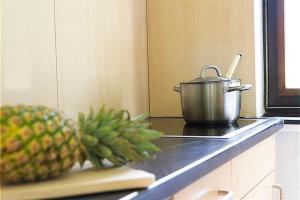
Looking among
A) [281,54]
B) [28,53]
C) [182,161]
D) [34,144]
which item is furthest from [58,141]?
[281,54]

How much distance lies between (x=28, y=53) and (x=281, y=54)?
127 cm

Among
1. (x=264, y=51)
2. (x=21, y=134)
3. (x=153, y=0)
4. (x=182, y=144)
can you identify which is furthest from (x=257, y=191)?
(x=21, y=134)

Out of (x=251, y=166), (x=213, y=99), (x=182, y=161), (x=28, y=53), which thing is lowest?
(x=251, y=166)

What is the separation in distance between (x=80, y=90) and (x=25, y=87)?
0.92 ft

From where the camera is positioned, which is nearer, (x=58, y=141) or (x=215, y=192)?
(x=58, y=141)

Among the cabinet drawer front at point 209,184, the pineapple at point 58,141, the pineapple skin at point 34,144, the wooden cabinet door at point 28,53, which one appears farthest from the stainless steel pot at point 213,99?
the pineapple skin at point 34,144

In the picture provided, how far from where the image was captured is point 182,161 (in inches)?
37.9

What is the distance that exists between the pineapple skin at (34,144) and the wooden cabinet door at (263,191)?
89cm

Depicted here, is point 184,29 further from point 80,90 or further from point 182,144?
point 182,144

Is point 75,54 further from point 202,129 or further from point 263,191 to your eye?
point 263,191

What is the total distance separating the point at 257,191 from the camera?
5.14ft

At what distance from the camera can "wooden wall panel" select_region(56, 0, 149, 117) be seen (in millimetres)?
1433

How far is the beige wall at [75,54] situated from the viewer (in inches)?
47.8

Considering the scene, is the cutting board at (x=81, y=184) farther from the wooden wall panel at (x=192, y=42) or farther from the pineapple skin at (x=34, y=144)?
the wooden wall panel at (x=192, y=42)
